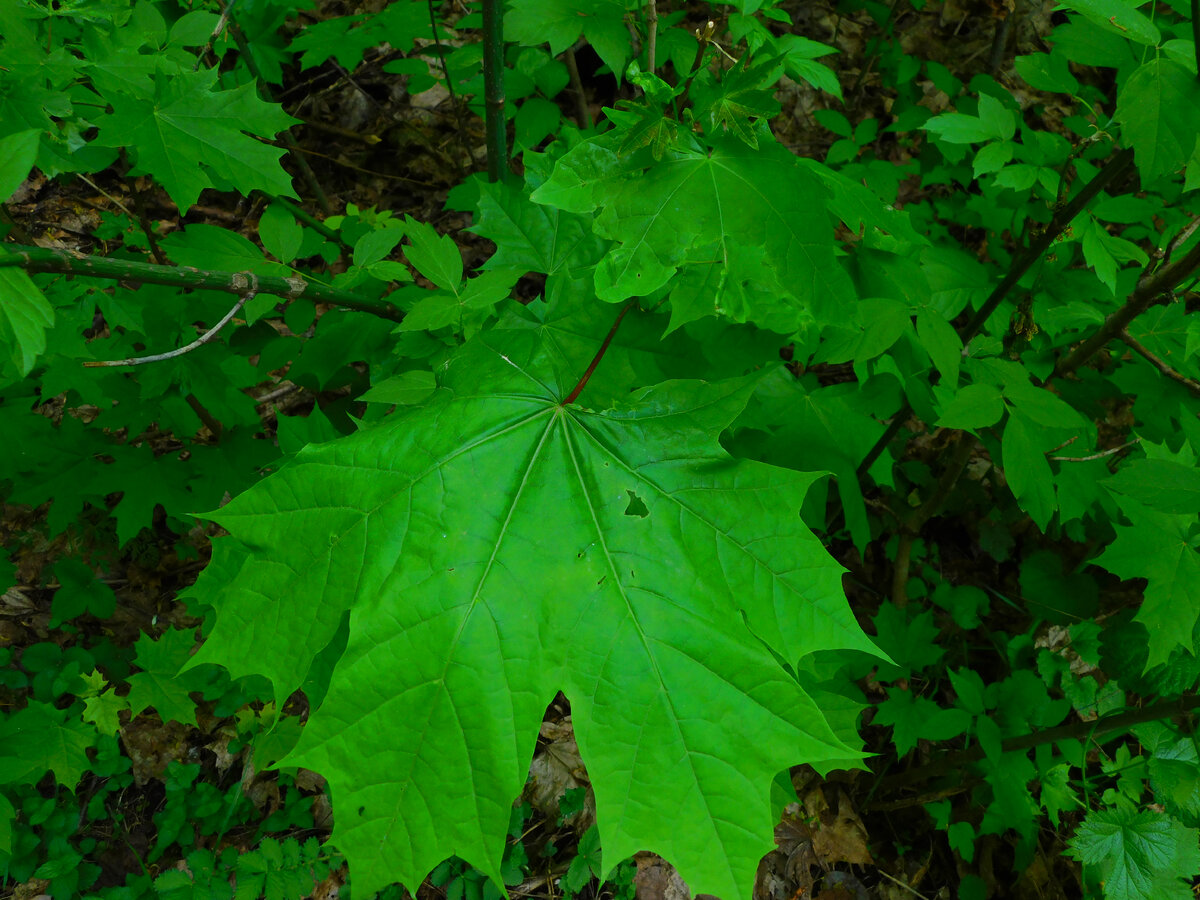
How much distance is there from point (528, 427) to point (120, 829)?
2.74m

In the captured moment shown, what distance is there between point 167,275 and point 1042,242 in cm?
210

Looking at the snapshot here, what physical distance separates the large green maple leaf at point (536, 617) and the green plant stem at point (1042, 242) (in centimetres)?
121

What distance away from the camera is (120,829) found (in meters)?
2.85

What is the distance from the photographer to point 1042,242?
1.99 metres

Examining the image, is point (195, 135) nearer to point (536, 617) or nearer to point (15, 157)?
point (15, 157)

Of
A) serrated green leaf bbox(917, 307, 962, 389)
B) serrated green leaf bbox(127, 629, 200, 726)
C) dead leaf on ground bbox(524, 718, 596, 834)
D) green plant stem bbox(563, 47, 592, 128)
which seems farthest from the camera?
green plant stem bbox(563, 47, 592, 128)

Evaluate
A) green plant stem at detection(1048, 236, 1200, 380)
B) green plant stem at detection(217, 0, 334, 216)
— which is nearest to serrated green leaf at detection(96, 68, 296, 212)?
green plant stem at detection(217, 0, 334, 216)

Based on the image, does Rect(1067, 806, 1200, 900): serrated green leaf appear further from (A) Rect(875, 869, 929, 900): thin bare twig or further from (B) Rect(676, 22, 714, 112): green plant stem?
(B) Rect(676, 22, 714, 112): green plant stem

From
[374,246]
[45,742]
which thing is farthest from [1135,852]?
[45,742]

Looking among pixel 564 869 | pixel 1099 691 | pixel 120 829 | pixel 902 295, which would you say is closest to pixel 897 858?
pixel 1099 691

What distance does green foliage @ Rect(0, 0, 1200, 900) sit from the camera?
45.1 inches

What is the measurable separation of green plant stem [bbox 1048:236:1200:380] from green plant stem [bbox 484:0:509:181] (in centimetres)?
174

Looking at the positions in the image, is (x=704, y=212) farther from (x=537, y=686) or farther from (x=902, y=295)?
(x=902, y=295)

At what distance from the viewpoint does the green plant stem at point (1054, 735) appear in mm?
2158
